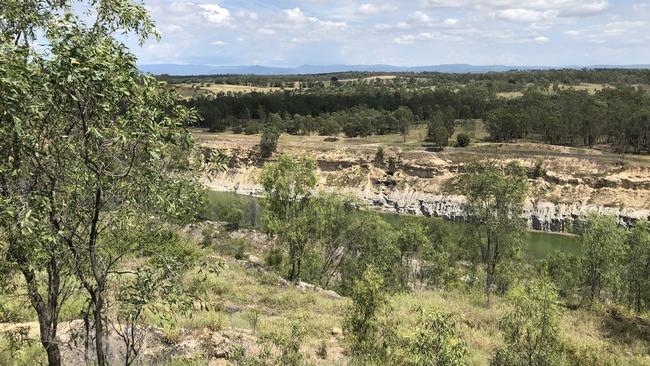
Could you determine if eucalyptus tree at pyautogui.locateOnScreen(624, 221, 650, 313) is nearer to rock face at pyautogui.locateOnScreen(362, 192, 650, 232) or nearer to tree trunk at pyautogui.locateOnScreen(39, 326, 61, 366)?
rock face at pyautogui.locateOnScreen(362, 192, 650, 232)

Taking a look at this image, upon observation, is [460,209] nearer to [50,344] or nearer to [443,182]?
[443,182]

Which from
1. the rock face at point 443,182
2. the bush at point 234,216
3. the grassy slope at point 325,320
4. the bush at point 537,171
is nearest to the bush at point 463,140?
the rock face at point 443,182

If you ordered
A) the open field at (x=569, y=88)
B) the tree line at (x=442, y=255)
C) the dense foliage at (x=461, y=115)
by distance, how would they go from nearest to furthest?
the tree line at (x=442, y=255) → the dense foliage at (x=461, y=115) → the open field at (x=569, y=88)

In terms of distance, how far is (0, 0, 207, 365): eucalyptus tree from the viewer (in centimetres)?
544

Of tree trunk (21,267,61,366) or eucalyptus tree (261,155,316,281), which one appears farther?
eucalyptus tree (261,155,316,281)

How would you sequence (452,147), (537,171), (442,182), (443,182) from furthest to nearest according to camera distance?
(452,147)
(442,182)
(443,182)
(537,171)

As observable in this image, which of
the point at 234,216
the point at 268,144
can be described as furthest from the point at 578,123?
the point at 234,216

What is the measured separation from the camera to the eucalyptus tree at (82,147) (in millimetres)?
5441

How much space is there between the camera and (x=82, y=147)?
607cm

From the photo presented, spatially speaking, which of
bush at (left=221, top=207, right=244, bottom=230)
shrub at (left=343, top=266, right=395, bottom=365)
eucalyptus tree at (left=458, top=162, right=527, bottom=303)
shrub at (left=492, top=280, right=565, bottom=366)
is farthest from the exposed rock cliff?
shrub at (left=492, top=280, right=565, bottom=366)

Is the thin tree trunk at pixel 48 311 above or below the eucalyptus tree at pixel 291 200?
above

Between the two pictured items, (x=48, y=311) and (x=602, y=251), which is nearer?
(x=48, y=311)

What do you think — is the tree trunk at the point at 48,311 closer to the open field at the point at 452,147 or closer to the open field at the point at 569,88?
the open field at the point at 452,147

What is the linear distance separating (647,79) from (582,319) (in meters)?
208
